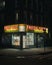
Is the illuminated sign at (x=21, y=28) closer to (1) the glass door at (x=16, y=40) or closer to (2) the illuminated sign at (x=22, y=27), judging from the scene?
(2) the illuminated sign at (x=22, y=27)

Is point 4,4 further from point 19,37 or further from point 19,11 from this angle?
point 19,37

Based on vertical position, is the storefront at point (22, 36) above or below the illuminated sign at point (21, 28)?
below

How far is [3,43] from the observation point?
49344 mm

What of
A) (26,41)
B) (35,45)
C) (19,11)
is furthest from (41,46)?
(19,11)

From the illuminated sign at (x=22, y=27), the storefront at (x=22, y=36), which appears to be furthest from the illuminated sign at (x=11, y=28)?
the illuminated sign at (x=22, y=27)

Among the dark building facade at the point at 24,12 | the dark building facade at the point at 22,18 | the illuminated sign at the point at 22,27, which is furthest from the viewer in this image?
the dark building facade at the point at 24,12

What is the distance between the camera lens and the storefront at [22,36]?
148ft

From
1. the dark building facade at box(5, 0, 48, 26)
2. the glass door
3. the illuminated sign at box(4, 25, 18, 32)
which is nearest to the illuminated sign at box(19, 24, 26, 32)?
the illuminated sign at box(4, 25, 18, 32)

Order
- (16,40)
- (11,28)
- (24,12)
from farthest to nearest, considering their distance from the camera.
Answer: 1. (24,12)
2. (11,28)
3. (16,40)

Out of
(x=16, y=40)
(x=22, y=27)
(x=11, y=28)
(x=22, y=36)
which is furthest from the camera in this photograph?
(x=11, y=28)

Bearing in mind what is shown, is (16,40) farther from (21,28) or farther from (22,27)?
(22,27)

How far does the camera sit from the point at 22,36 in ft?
150

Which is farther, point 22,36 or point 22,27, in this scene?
point 22,36

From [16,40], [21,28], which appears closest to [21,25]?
[21,28]
